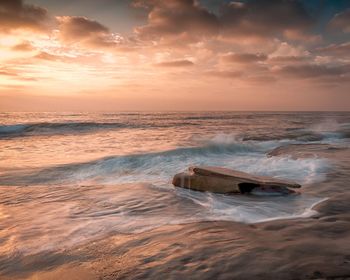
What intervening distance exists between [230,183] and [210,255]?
3.49 metres

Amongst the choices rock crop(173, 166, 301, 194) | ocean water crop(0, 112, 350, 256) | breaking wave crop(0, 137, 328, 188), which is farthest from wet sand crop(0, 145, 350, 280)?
breaking wave crop(0, 137, 328, 188)

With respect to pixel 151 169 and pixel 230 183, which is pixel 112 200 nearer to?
pixel 230 183

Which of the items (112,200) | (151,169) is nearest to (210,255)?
(112,200)

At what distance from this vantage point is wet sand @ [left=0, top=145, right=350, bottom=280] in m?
3.22

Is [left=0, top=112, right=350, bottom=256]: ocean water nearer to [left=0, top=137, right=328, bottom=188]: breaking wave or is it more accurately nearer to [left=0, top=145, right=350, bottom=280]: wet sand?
[left=0, top=137, right=328, bottom=188]: breaking wave

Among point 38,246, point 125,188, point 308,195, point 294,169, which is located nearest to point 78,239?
point 38,246

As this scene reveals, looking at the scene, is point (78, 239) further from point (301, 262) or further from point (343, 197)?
point (343, 197)

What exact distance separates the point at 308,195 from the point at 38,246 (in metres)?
5.15

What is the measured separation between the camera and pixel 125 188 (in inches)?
313

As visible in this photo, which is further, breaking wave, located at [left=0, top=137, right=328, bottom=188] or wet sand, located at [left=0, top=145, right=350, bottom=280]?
breaking wave, located at [left=0, top=137, right=328, bottom=188]

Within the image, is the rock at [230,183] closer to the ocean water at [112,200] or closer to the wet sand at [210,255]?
the ocean water at [112,200]

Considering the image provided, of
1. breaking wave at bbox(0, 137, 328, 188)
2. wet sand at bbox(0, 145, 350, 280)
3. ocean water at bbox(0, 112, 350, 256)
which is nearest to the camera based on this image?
wet sand at bbox(0, 145, 350, 280)

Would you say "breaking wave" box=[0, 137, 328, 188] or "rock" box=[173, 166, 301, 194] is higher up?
"rock" box=[173, 166, 301, 194]

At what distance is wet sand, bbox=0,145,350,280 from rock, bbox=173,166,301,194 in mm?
1975
